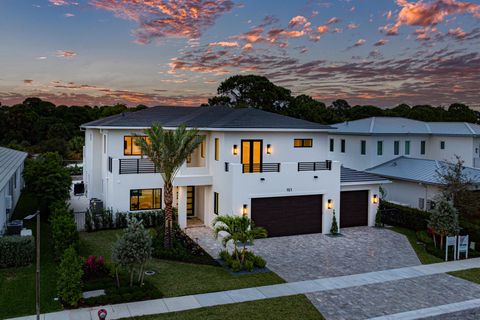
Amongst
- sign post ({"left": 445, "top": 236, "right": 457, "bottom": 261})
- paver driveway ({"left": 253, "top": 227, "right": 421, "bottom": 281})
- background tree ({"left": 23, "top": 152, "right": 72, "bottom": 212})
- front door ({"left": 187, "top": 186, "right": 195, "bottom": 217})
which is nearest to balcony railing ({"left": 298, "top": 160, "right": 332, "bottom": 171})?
paver driveway ({"left": 253, "top": 227, "right": 421, "bottom": 281})

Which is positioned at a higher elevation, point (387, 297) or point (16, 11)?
point (16, 11)

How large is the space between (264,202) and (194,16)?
13.7 m

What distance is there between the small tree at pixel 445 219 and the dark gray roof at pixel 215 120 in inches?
327

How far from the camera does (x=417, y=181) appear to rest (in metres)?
26.5

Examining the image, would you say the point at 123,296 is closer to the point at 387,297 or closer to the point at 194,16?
the point at 387,297

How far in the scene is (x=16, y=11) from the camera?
2483 centimetres

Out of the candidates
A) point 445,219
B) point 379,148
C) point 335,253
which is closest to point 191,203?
point 335,253

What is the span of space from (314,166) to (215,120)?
689 cm

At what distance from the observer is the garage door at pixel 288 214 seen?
2108 centimetres

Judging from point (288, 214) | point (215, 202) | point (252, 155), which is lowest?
point (288, 214)

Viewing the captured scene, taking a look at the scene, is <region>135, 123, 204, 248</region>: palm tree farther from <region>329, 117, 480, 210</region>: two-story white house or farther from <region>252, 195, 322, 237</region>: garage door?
<region>329, 117, 480, 210</region>: two-story white house

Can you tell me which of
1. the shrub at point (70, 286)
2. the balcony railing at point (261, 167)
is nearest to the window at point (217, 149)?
the balcony railing at point (261, 167)

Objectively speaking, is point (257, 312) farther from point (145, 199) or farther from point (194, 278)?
point (145, 199)

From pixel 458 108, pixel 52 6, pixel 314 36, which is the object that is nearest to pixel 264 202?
pixel 314 36
